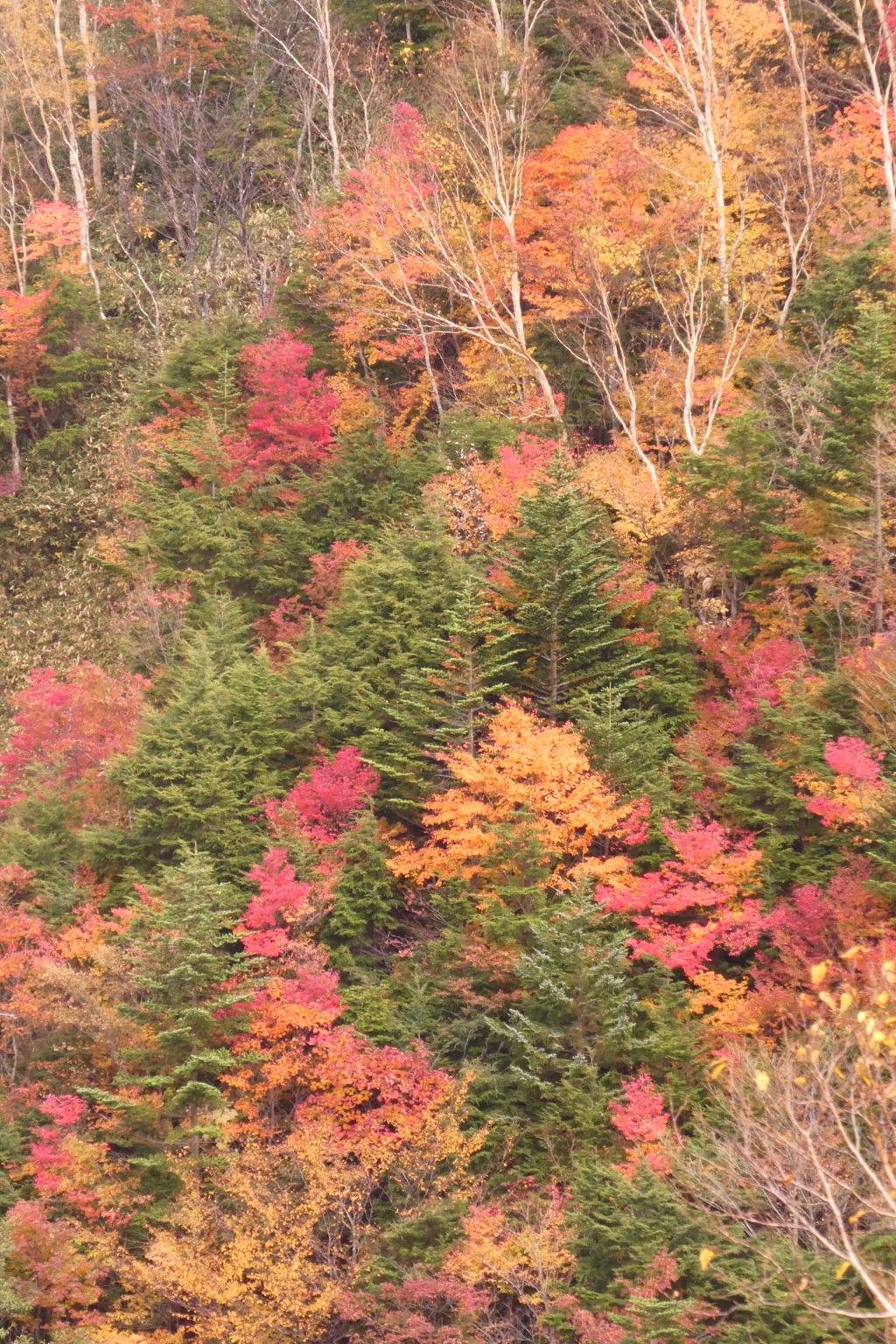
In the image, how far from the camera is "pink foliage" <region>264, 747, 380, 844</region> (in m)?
22.8

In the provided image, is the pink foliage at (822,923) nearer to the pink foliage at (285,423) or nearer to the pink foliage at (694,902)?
the pink foliage at (694,902)

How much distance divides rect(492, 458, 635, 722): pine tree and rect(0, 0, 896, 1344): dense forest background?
0.31 feet

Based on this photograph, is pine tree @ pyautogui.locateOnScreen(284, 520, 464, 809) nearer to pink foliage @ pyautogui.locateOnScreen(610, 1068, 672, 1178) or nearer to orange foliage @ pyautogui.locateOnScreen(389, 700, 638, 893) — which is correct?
orange foliage @ pyautogui.locateOnScreen(389, 700, 638, 893)

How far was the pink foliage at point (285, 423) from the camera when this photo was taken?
107 feet

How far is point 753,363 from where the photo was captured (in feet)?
92.0

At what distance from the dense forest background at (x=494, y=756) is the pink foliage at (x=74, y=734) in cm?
14

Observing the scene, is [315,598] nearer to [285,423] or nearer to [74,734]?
[285,423]

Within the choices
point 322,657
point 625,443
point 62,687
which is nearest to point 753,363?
point 625,443

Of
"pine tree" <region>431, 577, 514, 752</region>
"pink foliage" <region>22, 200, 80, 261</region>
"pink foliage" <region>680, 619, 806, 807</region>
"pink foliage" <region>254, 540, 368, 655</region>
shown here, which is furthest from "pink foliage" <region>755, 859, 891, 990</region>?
"pink foliage" <region>22, 200, 80, 261</region>

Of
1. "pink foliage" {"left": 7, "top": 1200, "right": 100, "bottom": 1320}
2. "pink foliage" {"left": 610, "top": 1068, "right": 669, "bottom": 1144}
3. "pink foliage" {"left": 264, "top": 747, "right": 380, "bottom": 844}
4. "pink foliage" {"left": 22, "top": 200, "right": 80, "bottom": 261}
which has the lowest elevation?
"pink foliage" {"left": 7, "top": 1200, "right": 100, "bottom": 1320}

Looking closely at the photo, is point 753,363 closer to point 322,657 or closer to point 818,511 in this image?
point 818,511

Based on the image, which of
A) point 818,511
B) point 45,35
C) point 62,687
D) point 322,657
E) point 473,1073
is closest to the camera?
point 473,1073

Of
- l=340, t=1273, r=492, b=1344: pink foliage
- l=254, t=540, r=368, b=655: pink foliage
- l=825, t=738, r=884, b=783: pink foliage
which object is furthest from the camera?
l=254, t=540, r=368, b=655: pink foliage

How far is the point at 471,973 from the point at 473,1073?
224cm
